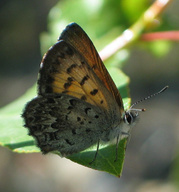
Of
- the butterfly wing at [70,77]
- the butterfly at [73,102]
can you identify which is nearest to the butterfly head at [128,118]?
the butterfly at [73,102]

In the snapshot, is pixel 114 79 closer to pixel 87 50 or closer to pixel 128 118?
pixel 128 118

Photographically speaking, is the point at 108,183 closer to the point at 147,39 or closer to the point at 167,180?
the point at 167,180

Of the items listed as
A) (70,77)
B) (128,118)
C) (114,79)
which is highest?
(70,77)

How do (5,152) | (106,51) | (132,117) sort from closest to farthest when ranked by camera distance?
(132,117) → (106,51) → (5,152)

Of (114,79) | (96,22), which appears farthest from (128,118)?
(96,22)

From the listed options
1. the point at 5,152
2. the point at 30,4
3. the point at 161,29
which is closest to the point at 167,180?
the point at 5,152

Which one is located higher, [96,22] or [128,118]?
[96,22]
